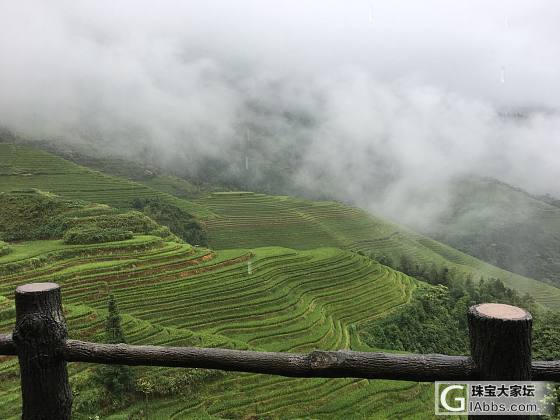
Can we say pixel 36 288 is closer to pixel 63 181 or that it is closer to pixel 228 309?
pixel 228 309

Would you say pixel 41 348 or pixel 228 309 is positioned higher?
pixel 41 348

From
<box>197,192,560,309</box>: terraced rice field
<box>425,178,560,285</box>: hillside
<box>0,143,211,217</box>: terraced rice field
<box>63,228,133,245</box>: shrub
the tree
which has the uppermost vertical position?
A: <box>0,143,211,217</box>: terraced rice field

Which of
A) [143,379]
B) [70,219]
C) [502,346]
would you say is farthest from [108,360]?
[70,219]

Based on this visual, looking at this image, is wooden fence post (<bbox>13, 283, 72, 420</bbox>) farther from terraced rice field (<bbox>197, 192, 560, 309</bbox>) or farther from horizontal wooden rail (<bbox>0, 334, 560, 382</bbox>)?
terraced rice field (<bbox>197, 192, 560, 309</bbox>)

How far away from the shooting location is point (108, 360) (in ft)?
9.32

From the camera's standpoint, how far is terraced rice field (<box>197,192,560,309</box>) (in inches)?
2312

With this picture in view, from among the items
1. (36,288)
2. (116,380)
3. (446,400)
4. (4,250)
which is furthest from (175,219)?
(446,400)

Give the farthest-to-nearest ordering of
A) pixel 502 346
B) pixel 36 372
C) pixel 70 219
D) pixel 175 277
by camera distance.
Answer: pixel 70 219
pixel 175 277
pixel 36 372
pixel 502 346

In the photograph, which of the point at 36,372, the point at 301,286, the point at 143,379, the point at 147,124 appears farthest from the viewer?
the point at 147,124

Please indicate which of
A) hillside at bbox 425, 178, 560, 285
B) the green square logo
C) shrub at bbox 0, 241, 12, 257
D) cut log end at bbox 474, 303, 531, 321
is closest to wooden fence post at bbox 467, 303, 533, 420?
cut log end at bbox 474, 303, 531, 321

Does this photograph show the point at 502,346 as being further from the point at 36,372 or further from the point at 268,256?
the point at 268,256

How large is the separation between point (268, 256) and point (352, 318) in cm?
861

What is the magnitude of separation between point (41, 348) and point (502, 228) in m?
140

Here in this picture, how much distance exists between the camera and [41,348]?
2.66m
